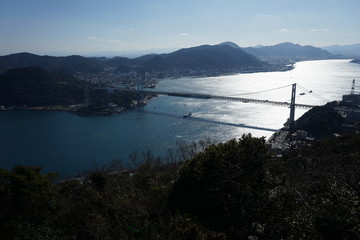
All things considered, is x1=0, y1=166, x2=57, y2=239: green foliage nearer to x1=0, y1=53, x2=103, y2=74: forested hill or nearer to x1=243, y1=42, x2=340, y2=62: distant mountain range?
x1=0, y1=53, x2=103, y2=74: forested hill

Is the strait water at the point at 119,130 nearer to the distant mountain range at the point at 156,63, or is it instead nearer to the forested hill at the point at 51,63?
the forested hill at the point at 51,63

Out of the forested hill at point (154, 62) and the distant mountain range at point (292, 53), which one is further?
the distant mountain range at point (292, 53)

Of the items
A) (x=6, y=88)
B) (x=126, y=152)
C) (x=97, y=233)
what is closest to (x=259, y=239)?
(x=97, y=233)

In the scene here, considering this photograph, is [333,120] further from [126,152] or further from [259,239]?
[259,239]

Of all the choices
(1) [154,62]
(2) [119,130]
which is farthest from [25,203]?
(1) [154,62]

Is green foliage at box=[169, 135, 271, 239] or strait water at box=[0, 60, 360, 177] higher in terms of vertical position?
green foliage at box=[169, 135, 271, 239]

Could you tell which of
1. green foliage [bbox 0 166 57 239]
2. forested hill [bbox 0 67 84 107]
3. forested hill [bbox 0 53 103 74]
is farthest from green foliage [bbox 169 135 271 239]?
forested hill [bbox 0 53 103 74]

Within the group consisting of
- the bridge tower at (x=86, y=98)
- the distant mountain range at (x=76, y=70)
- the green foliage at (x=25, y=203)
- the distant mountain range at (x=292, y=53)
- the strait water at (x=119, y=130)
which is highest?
the distant mountain range at (x=292, y=53)

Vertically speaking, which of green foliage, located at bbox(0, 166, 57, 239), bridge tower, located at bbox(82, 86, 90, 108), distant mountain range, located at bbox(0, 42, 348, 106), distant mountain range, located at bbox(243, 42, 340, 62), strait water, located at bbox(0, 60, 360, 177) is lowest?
strait water, located at bbox(0, 60, 360, 177)

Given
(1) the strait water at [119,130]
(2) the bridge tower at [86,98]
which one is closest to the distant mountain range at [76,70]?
(2) the bridge tower at [86,98]
